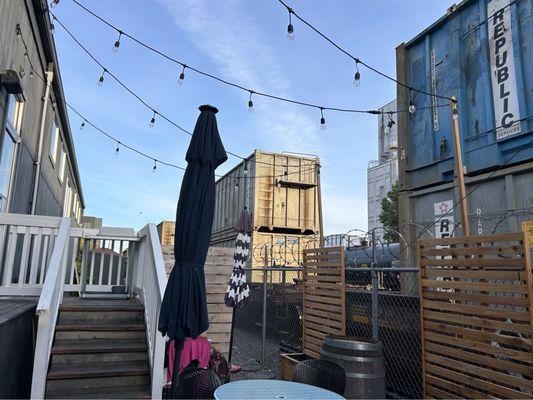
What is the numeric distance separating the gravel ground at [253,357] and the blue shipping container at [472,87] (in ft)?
13.1

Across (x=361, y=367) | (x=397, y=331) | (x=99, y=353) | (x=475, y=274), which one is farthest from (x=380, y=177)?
(x=99, y=353)

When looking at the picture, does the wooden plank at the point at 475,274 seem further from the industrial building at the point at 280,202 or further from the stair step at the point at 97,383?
the industrial building at the point at 280,202

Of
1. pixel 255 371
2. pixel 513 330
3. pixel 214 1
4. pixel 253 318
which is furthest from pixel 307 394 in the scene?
pixel 253 318

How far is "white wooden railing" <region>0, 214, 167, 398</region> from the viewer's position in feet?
11.3

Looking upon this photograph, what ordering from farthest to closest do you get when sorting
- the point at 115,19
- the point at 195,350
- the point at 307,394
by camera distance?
the point at 115,19, the point at 195,350, the point at 307,394

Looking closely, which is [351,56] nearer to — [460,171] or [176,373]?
[460,171]

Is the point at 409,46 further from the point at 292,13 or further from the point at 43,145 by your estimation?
the point at 43,145

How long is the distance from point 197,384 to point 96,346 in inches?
77.1

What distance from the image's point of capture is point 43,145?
906cm

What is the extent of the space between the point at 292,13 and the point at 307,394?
455cm

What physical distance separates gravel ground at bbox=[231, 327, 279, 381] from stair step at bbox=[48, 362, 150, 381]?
2221mm

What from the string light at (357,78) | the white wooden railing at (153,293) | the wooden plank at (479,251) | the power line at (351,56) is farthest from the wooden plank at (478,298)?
the string light at (357,78)

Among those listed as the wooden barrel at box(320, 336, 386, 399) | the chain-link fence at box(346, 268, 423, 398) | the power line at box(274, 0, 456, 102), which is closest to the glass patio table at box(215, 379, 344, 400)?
the wooden barrel at box(320, 336, 386, 399)

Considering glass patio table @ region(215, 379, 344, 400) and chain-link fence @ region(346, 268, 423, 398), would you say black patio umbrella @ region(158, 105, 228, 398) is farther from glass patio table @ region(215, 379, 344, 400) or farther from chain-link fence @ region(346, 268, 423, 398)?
chain-link fence @ region(346, 268, 423, 398)
